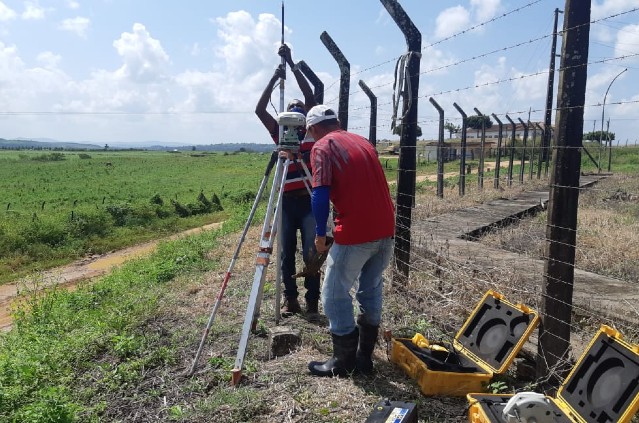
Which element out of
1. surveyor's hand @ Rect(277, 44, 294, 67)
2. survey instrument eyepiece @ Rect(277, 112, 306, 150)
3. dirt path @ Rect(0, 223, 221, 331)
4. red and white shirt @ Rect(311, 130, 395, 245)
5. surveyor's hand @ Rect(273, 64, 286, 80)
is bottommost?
dirt path @ Rect(0, 223, 221, 331)

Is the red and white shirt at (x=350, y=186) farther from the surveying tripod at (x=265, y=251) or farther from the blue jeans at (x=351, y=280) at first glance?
the surveying tripod at (x=265, y=251)

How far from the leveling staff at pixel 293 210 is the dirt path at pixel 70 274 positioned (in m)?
5.75

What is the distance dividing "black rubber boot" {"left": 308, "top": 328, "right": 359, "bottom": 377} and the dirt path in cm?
674

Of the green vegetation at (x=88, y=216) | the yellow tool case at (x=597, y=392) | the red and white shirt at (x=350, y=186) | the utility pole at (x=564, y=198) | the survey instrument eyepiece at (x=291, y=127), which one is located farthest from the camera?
the green vegetation at (x=88, y=216)

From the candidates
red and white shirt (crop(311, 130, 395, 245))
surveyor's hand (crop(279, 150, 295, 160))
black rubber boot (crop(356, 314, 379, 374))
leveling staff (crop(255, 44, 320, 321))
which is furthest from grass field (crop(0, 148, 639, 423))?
surveyor's hand (crop(279, 150, 295, 160))

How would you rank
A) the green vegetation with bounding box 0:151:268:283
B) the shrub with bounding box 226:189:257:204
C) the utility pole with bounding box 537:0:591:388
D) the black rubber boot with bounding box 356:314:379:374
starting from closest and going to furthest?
the utility pole with bounding box 537:0:591:388
the black rubber boot with bounding box 356:314:379:374
the green vegetation with bounding box 0:151:268:283
the shrub with bounding box 226:189:257:204

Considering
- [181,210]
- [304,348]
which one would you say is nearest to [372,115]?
[304,348]

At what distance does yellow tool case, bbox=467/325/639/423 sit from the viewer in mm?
2432

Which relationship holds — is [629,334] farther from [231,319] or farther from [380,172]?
[231,319]

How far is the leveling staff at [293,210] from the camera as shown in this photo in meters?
4.30

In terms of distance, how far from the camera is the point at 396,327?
13.8ft

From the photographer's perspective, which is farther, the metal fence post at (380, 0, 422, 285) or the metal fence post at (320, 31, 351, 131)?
the metal fence post at (320, 31, 351, 131)

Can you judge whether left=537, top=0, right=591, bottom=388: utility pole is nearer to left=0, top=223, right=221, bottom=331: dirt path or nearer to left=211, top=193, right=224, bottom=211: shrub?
left=0, top=223, right=221, bottom=331: dirt path

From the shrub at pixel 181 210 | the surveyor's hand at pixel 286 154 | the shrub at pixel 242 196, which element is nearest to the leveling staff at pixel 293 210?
the surveyor's hand at pixel 286 154
